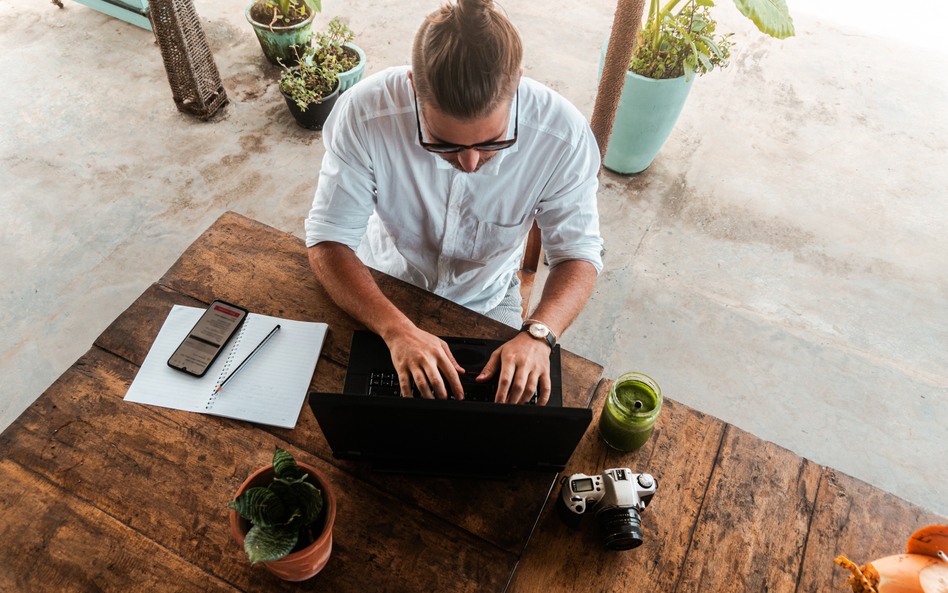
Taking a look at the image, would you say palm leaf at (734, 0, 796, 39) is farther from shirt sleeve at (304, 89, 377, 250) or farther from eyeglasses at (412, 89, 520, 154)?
shirt sleeve at (304, 89, 377, 250)

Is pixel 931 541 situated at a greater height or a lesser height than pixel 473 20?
lesser

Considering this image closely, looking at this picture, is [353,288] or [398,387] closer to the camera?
[398,387]

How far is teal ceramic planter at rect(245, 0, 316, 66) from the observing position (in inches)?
120

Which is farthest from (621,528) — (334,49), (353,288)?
(334,49)

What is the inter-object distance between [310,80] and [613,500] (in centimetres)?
264

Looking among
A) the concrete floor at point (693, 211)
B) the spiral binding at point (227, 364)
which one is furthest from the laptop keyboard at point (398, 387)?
the concrete floor at point (693, 211)

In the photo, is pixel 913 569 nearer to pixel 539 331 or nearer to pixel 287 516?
pixel 539 331

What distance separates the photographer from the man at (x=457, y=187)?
37.0 inches

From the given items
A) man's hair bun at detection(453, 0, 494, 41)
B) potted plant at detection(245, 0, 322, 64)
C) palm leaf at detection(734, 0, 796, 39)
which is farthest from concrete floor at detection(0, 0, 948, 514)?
man's hair bun at detection(453, 0, 494, 41)

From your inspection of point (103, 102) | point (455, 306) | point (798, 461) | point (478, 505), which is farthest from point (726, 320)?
point (103, 102)

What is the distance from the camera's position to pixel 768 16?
1.97 m

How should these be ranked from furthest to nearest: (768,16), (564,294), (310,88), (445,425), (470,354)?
(310,88) < (768,16) < (564,294) < (470,354) < (445,425)

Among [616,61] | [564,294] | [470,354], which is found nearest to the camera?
[470,354]

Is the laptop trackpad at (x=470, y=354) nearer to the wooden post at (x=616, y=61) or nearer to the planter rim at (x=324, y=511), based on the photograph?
the planter rim at (x=324, y=511)
